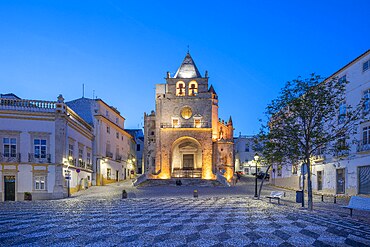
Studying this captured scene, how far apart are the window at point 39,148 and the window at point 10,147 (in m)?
1.57

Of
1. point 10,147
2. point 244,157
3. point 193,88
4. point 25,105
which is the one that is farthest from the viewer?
point 244,157

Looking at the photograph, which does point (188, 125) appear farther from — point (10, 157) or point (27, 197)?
point (27, 197)

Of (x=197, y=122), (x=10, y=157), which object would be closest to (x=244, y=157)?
(x=197, y=122)

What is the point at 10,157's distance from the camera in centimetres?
3097

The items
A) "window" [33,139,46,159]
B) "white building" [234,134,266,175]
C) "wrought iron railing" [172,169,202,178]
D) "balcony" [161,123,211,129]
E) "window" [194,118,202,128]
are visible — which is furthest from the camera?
"white building" [234,134,266,175]

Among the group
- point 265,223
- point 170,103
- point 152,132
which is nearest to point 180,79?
point 170,103

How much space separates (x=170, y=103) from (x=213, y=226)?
147 feet

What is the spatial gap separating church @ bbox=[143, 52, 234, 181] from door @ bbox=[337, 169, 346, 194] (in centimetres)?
2215

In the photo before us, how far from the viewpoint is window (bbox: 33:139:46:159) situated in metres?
→ 31.9

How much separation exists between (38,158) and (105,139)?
18013mm

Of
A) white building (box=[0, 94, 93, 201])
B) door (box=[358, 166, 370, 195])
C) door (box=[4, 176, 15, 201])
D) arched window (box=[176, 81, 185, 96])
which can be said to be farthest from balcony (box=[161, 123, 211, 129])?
door (box=[358, 166, 370, 195])

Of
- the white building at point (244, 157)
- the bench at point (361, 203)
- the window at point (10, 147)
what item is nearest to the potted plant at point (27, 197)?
the window at point (10, 147)

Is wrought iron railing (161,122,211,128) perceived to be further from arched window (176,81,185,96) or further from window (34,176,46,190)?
window (34,176,46,190)

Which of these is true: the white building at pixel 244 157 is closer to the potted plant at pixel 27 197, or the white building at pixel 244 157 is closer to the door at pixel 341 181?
the door at pixel 341 181
